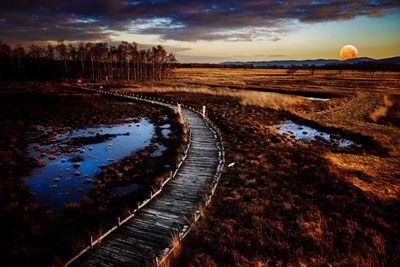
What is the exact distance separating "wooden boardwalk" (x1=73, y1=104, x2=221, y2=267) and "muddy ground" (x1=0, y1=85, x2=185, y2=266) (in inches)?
36.6

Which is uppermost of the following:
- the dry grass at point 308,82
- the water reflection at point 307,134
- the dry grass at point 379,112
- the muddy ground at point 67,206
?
the dry grass at point 308,82

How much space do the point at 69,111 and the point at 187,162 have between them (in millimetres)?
29599

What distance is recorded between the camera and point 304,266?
9359 millimetres

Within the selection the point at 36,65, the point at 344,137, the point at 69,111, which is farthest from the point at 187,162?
the point at 36,65

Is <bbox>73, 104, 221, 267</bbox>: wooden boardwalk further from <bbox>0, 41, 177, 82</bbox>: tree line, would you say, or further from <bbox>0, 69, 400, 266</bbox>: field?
<bbox>0, 41, 177, 82</bbox>: tree line

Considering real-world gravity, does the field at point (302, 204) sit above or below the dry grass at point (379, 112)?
below

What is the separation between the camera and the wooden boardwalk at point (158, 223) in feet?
31.7

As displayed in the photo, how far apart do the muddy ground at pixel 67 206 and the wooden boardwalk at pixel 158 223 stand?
0.93m

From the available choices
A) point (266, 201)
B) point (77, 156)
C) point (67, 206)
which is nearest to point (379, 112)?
point (266, 201)

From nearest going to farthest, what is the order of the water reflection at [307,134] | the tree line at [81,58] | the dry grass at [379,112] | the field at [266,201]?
the field at [266,201] < the water reflection at [307,134] < the dry grass at [379,112] < the tree line at [81,58]

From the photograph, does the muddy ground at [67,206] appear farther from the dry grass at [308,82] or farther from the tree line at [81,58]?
the tree line at [81,58]

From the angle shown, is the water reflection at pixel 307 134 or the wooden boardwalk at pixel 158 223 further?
the water reflection at pixel 307 134

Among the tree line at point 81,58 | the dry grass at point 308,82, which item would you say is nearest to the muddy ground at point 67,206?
the dry grass at point 308,82

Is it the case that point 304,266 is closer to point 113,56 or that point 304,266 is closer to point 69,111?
point 69,111
